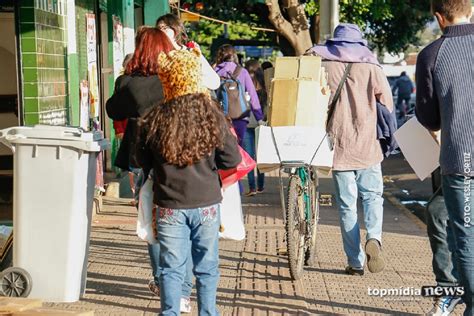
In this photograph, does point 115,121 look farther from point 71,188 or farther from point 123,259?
point 123,259

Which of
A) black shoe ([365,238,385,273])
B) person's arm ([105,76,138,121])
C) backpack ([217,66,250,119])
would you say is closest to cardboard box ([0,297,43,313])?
person's arm ([105,76,138,121])

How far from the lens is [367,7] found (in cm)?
2533

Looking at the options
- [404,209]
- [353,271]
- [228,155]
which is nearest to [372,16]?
[404,209]

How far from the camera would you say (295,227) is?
8.27 m

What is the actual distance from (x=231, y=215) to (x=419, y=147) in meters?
1.24

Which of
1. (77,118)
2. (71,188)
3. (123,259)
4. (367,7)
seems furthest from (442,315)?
(367,7)

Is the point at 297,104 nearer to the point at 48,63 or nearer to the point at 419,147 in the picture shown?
the point at 419,147

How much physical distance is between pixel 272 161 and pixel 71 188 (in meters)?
1.87

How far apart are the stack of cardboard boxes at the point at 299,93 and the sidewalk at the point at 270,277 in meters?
1.23

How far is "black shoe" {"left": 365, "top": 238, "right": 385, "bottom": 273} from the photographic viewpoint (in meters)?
8.25

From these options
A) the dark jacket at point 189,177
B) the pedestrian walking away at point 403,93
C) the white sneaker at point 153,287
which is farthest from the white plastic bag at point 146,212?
the pedestrian walking away at point 403,93

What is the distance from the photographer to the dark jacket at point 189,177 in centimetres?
597

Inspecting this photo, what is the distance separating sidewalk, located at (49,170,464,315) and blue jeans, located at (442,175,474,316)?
1308 mm

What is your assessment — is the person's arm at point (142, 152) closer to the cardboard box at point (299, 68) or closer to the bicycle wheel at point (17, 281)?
the bicycle wheel at point (17, 281)
